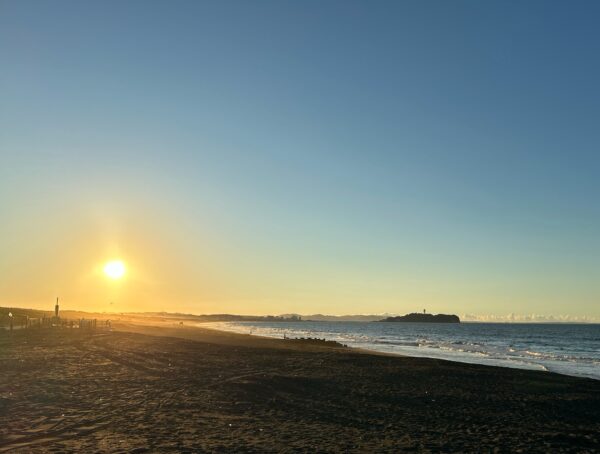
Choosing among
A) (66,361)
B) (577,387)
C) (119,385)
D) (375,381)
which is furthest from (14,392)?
(577,387)

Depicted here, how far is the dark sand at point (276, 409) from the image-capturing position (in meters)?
11.7

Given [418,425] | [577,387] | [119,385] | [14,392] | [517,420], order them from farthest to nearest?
[577,387] < [119,385] < [14,392] < [517,420] < [418,425]

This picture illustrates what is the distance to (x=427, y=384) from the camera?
2298 cm

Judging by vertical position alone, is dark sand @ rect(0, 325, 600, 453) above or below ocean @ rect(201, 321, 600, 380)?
above

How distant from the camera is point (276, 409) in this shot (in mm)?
15586

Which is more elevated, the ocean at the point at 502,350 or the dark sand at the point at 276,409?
the dark sand at the point at 276,409

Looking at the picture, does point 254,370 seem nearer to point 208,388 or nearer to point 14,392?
point 208,388

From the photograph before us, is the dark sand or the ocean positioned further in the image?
the ocean

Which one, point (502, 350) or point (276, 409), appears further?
point (502, 350)

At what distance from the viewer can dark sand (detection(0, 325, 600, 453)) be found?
11656mm

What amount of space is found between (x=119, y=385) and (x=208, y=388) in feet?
10.5

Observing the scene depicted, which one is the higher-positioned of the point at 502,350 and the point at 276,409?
the point at 276,409

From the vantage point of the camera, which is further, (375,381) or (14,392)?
(375,381)

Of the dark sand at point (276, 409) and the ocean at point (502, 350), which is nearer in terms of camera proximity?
the dark sand at point (276, 409)
